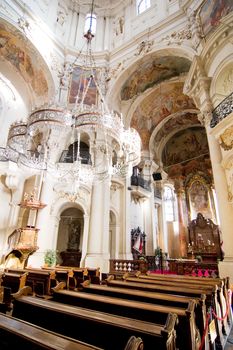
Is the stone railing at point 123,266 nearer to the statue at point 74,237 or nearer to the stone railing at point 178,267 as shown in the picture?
the stone railing at point 178,267

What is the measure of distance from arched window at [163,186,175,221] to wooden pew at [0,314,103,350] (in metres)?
16.3

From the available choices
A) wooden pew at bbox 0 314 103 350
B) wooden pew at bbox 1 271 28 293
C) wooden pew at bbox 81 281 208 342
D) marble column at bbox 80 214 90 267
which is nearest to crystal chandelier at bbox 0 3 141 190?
marble column at bbox 80 214 90 267

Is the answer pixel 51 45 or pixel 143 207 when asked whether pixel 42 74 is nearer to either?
pixel 51 45

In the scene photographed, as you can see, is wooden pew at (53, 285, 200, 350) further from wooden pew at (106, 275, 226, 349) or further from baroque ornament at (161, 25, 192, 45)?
baroque ornament at (161, 25, 192, 45)

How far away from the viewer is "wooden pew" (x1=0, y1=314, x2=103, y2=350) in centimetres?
130

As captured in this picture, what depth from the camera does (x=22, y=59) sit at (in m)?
11.1

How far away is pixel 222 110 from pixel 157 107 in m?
7.61

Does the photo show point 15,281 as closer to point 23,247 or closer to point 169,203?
point 23,247


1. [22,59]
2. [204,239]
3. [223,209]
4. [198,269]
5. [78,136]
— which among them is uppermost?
[22,59]

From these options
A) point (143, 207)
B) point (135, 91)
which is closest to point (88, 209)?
point (143, 207)

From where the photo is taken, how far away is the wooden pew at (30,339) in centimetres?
130

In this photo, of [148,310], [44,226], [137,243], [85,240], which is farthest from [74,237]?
[148,310]

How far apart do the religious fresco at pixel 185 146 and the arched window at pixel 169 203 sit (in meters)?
2.32

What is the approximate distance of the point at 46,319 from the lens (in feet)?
7.54
